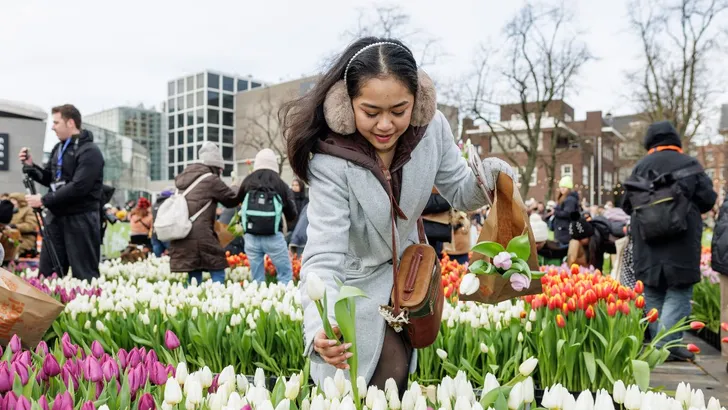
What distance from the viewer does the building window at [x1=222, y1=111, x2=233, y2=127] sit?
289ft

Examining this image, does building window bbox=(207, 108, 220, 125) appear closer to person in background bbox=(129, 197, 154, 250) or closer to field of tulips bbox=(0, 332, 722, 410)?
person in background bbox=(129, 197, 154, 250)

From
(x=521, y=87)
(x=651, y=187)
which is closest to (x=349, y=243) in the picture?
(x=651, y=187)

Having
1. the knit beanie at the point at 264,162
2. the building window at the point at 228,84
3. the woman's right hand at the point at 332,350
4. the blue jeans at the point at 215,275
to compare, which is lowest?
the blue jeans at the point at 215,275

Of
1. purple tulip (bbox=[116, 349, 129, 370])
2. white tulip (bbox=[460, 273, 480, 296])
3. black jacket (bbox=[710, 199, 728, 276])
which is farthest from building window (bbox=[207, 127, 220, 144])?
white tulip (bbox=[460, 273, 480, 296])

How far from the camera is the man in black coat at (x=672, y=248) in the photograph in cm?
484

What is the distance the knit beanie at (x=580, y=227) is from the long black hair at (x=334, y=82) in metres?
5.59

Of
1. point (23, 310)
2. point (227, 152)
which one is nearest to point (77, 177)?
point (23, 310)

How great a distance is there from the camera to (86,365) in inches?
81.5

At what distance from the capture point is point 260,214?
6.46 meters

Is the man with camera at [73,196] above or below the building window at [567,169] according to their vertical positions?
below

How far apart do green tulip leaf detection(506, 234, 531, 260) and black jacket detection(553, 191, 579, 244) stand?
6.54m

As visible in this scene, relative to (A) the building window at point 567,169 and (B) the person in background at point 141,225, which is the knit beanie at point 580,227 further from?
(A) the building window at point 567,169

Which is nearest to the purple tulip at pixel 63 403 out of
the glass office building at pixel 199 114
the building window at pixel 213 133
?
the glass office building at pixel 199 114

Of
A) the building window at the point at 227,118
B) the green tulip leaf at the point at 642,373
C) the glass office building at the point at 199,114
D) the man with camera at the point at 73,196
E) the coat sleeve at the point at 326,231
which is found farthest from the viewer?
the building window at the point at 227,118
